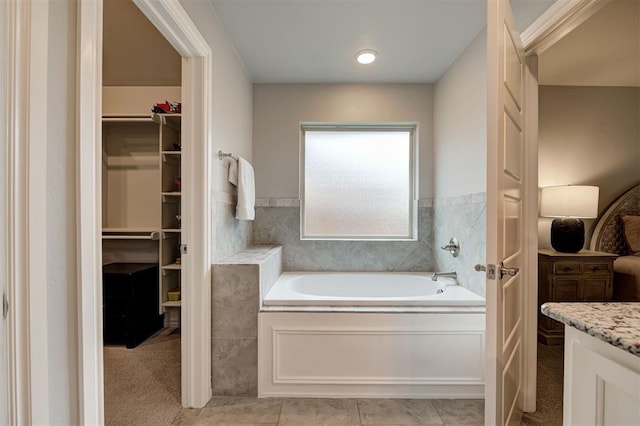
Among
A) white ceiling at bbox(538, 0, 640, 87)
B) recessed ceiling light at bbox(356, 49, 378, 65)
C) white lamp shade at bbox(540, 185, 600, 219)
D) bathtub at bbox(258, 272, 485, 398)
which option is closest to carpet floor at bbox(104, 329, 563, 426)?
bathtub at bbox(258, 272, 485, 398)

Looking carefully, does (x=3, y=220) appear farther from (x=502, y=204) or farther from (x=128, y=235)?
(x=128, y=235)

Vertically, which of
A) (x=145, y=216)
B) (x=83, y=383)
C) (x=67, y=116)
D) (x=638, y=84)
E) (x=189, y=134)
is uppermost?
(x=638, y=84)

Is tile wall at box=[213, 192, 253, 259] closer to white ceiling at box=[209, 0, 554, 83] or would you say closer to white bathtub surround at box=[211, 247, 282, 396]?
white bathtub surround at box=[211, 247, 282, 396]

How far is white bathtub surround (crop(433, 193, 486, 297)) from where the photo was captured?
6.86 ft

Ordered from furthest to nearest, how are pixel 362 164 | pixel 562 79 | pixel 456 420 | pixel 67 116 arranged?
pixel 362 164 < pixel 562 79 < pixel 456 420 < pixel 67 116

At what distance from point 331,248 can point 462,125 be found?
5.06ft

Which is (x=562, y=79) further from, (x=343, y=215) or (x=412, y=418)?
(x=412, y=418)

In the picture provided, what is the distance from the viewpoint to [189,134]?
5.84 feet

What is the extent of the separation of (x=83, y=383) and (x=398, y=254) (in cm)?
254

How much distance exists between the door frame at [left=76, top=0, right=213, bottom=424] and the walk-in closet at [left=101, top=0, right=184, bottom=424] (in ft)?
2.00

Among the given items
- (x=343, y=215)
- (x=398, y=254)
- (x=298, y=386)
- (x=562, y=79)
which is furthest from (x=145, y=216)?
(x=562, y=79)

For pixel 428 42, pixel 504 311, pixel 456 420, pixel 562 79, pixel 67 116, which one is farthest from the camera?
pixel 562 79

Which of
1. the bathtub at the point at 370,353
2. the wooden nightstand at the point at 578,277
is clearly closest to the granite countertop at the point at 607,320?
the bathtub at the point at 370,353

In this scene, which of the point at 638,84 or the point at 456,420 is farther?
the point at 638,84
